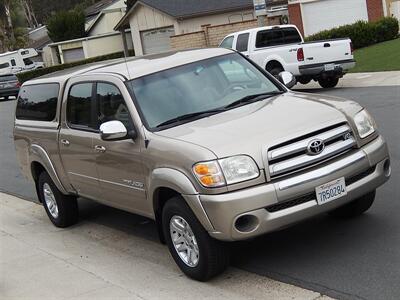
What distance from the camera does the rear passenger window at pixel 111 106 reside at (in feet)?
19.2

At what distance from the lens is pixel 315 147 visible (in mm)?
4945

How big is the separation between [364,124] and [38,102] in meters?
4.06

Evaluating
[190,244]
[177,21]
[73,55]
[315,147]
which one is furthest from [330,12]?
[190,244]

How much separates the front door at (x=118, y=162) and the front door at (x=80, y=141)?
0.49 ft

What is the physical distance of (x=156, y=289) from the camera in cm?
513

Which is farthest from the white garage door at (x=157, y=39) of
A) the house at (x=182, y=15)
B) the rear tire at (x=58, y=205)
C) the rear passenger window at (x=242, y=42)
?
the rear tire at (x=58, y=205)

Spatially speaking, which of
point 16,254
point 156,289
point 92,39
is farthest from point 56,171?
point 92,39

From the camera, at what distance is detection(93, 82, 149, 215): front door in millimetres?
5609

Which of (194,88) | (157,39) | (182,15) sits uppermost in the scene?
(182,15)

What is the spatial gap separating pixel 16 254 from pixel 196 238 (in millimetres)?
2552

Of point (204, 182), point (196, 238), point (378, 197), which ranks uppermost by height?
point (204, 182)

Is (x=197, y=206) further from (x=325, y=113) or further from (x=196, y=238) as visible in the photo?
(x=325, y=113)

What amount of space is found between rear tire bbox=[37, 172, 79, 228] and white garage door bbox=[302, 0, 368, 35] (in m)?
26.9

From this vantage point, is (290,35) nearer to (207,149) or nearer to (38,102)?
(38,102)
